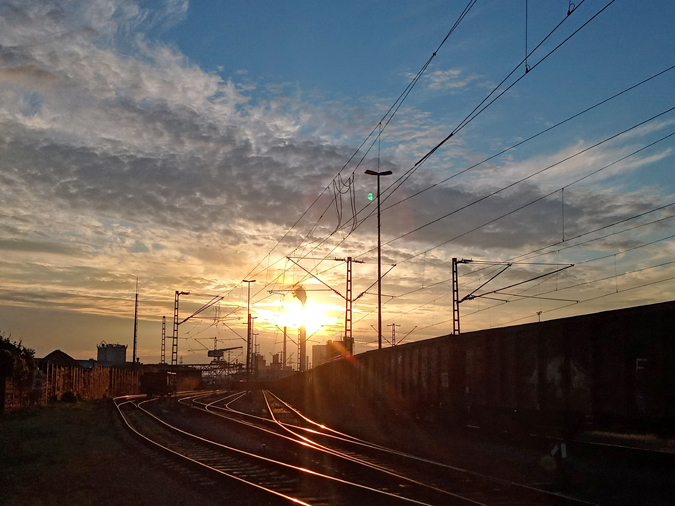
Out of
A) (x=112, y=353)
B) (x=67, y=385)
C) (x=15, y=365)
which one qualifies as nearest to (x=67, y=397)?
(x=67, y=385)

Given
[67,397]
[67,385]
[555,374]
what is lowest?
[67,397]

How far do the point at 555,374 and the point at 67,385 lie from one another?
46.2 m

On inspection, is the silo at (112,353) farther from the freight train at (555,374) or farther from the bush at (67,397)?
the freight train at (555,374)

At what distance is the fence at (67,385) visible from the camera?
34.2 metres

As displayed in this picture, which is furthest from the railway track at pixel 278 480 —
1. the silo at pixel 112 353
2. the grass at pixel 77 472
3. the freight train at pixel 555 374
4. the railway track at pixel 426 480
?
the silo at pixel 112 353

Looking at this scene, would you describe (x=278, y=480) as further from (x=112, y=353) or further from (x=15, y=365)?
(x=112, y=353)

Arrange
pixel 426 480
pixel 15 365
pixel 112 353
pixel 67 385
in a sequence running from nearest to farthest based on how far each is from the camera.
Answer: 1. pixel 426 480
2. pixel 15 365
3. pixel 67 385
4. pixel 112 353

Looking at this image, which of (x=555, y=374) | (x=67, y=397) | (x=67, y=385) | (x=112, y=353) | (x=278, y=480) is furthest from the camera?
(x=112, y=353)

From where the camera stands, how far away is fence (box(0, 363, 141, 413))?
112 feet

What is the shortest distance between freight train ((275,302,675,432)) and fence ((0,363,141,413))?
23.2 meters

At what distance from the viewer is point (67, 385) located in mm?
50000

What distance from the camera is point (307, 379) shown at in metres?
54.4

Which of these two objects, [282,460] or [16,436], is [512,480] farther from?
[16,436]

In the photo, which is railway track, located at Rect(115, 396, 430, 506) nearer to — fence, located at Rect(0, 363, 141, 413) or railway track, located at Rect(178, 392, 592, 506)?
railway track, located at Rect(178, 392, 592, 506)
